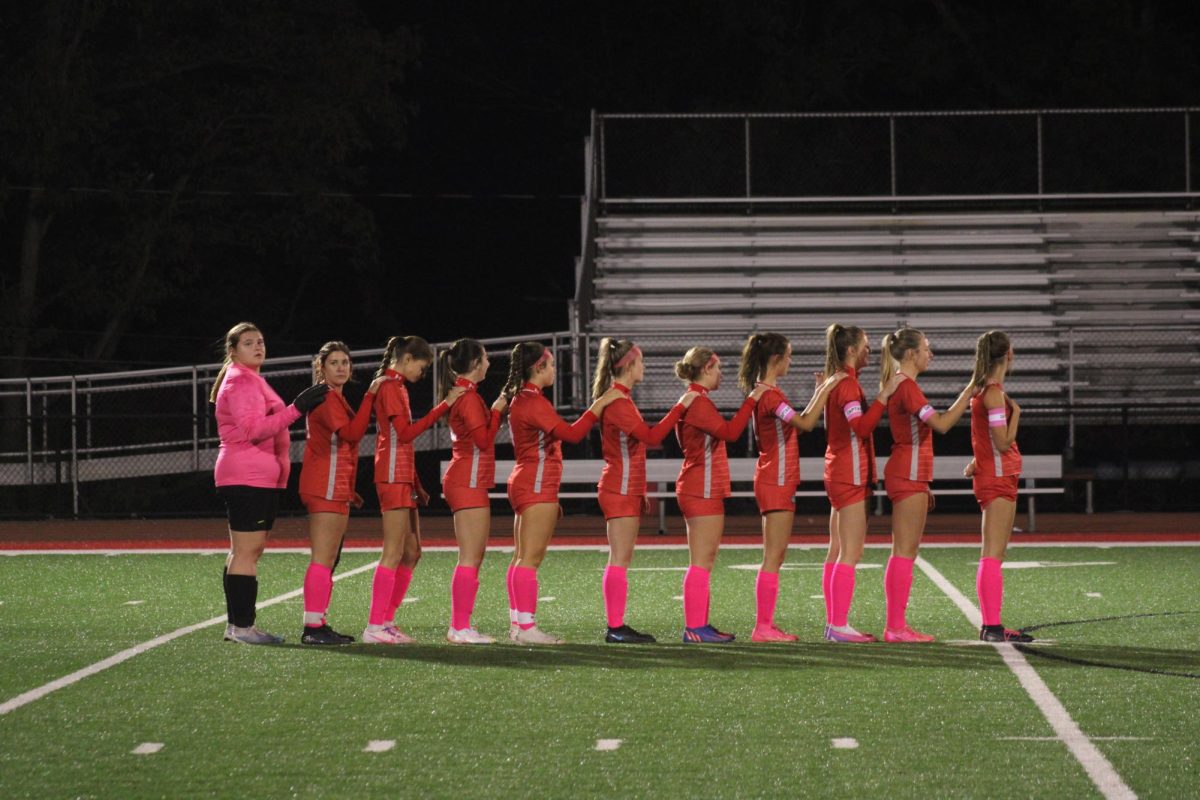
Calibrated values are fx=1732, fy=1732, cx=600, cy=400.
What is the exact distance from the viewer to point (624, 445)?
8.55m

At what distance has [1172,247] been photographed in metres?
22.8

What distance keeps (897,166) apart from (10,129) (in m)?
12.4

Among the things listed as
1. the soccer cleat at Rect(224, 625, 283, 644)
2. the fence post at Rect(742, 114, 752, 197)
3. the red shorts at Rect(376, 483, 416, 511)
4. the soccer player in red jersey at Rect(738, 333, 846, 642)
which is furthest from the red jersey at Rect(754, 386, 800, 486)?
the fence post at Rect(742, 114, 752, 197)

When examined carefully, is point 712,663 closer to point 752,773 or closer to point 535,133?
point 752,773

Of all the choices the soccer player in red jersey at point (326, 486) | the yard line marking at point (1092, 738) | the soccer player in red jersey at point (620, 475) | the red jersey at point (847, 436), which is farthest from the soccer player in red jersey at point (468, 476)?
the yard line marking at point (1092, 738)

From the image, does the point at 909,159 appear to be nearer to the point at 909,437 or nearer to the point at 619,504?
the point at 909,437

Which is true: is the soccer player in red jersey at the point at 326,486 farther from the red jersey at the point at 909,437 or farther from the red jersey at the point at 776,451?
the red jersey at the point at 909,437

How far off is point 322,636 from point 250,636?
1.17 feet

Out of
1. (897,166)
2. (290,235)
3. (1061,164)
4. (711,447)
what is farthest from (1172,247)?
(711,447)

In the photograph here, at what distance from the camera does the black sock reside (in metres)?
8.60

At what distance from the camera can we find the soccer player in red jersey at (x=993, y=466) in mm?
8312

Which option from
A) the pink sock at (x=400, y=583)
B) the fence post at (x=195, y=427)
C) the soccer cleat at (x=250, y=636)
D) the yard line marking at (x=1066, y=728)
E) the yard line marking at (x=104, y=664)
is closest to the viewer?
the yard line marking at (x=1066, y=728)

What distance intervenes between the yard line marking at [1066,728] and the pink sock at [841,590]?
744 millimetres

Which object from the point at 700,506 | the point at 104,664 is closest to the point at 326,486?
the point at 104,664
